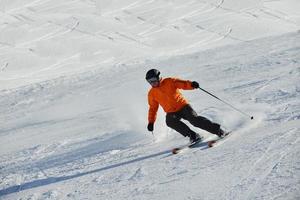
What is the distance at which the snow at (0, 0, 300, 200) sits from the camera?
287 inches

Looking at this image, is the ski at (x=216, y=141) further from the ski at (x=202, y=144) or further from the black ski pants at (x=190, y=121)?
the black ski pants at (x=190, y=121)

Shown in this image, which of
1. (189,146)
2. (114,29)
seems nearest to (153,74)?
(189,146)

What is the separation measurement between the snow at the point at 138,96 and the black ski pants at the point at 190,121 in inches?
13.7

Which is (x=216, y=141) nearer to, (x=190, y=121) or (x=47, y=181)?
(x=190, y=121)

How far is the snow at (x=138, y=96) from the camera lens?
7281 millimetres

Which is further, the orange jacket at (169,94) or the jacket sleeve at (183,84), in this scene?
the orange jacket at (169,94)

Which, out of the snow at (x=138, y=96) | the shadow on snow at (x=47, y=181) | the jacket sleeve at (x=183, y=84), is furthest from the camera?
the jacket sleeve at (x=183, y=84)

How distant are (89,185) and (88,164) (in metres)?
1.02

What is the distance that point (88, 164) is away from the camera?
871 centimetres

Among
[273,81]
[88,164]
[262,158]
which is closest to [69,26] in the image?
[273,81]

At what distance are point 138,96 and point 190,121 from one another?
4396mm

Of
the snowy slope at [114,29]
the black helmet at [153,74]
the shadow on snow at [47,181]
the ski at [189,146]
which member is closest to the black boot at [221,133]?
the ski at [189,146]

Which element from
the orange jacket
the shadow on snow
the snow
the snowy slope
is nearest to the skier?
the orange jacket

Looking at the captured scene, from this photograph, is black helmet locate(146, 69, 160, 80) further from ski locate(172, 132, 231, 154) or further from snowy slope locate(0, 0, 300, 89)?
snowy slope locate(0, 0, 300, 89)
